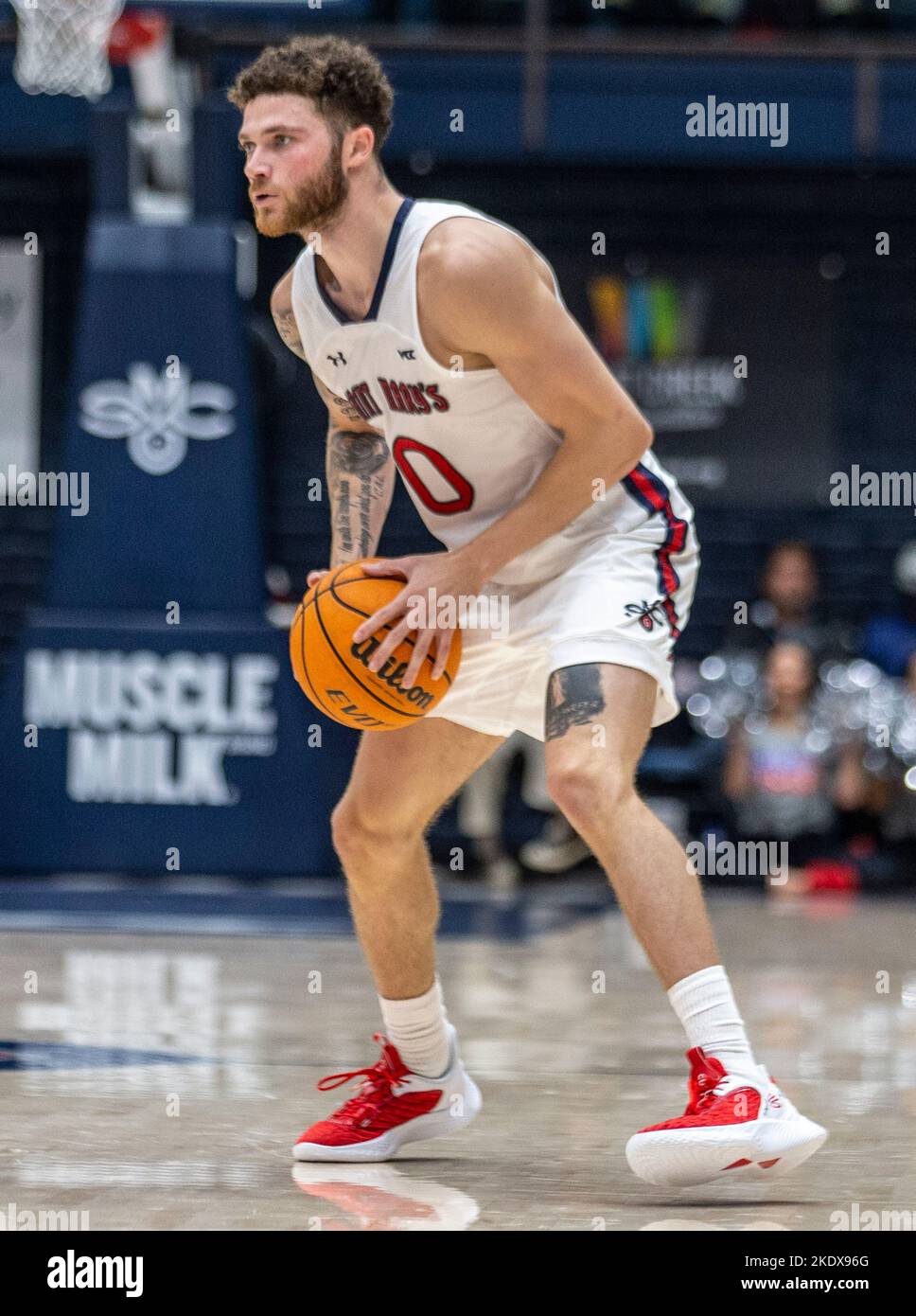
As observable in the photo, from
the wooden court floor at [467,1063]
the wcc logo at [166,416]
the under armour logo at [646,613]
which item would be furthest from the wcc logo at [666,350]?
the under armour logo at [646,613]

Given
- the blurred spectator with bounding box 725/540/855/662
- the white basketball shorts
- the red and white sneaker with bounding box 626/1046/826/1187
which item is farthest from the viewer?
the blurred spectator with bounding box 725/540/855/662

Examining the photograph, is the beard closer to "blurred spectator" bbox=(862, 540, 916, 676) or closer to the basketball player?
the basketball player

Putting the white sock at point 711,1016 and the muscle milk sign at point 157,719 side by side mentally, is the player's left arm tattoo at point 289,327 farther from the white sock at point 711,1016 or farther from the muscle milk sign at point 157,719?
the muscle milk sign at point 157,719

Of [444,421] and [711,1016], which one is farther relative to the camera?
[444,421]

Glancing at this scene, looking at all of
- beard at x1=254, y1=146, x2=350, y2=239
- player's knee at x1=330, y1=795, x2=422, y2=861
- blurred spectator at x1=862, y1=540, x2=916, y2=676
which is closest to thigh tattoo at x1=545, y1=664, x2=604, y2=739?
player's knee at x1=330, y1=795, x2=422, y2=861

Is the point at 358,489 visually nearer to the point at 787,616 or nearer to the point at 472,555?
the point at 472,555

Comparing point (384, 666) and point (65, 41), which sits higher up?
point (65, 41)

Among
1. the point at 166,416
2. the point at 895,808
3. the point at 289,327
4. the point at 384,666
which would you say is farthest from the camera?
the point at 895,808

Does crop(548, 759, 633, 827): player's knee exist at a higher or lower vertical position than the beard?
lower

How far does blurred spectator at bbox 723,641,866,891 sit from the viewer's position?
27.8 feet

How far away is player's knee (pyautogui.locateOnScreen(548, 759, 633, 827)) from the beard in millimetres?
937

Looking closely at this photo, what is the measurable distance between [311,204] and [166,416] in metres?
4.97

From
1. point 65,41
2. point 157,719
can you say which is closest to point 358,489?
point 157,719

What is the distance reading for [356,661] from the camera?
303 centimetres
